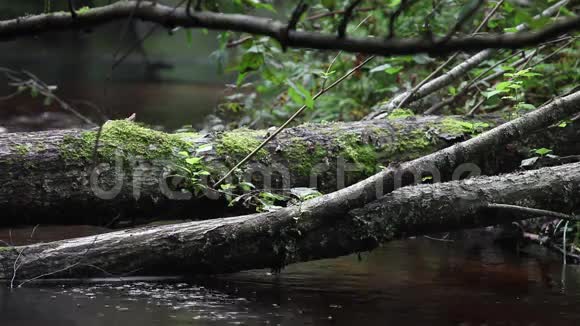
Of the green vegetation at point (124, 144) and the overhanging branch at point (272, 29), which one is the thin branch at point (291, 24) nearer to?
the overhanging branch at point (272, 29)

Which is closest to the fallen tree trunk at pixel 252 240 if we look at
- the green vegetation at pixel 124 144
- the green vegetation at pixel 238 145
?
the green vegetation at pixel 124 144

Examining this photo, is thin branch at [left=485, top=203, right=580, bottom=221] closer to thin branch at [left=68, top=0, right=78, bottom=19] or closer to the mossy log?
the mossy log

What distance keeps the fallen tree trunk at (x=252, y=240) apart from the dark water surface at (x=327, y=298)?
0.13m

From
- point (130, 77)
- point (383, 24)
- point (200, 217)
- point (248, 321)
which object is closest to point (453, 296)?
point (248, 321)

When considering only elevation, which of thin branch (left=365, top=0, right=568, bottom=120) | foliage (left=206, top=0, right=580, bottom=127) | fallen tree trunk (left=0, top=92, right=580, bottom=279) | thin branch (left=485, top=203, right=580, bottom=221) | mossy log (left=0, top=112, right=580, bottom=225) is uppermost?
foliage (left=206, top=0, right=580, bottom=127)

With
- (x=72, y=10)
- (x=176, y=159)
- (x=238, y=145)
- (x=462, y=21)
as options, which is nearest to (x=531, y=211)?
(x=238, y=145)

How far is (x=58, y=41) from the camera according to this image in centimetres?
2066

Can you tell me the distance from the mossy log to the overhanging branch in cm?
230

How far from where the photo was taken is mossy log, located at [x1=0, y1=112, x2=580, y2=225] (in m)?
4.38

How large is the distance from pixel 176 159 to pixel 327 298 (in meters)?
1.37

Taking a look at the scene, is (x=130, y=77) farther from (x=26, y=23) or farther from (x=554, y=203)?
(x=26, y=23)

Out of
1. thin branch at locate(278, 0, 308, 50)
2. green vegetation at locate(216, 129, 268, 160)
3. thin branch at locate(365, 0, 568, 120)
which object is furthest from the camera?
thin branch at locate(365, 0, 568, 120)

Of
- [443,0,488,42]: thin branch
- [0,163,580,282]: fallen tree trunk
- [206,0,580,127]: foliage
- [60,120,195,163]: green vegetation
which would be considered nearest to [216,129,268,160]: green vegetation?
[60,120,195,163]: green vegetation

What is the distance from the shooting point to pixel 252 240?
13.0ft
